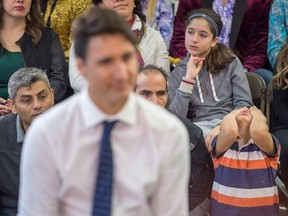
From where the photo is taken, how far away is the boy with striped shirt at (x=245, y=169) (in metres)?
2.98

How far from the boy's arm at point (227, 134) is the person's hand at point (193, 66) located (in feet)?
1.55

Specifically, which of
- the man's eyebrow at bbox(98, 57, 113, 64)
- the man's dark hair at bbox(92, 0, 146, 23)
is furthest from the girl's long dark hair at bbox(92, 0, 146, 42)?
the man's eyebrow at bbox(98, 57, 113, 64)

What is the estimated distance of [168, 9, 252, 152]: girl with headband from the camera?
356cm

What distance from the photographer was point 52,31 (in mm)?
3824

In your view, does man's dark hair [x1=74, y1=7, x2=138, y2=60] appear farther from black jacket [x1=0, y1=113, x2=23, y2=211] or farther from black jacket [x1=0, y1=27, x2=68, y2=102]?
black jacket [x1=0, y1=27, x2=68, y2=102]

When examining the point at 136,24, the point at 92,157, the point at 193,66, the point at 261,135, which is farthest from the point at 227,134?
the point at 92,157

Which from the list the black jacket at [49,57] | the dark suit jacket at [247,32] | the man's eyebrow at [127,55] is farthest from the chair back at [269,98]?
the man's eyebrow at [127,55]

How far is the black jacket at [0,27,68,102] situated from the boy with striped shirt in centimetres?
107

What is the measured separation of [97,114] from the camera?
5.44ft

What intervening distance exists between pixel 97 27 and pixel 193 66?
1921 mm

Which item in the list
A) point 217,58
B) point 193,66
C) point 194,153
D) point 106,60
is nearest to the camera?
point 106,60

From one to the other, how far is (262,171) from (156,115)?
4.57ft

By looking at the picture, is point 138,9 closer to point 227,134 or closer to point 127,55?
point 227,134

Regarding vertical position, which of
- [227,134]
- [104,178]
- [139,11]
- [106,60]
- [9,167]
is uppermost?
[106,60]
